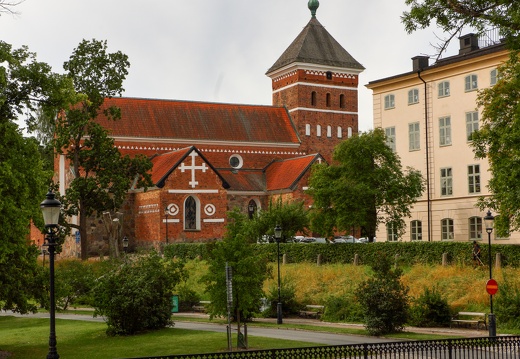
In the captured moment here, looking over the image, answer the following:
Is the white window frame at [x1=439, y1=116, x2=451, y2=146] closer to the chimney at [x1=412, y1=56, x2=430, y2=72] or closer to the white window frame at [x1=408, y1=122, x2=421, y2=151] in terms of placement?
the white window frame at [x1=408, y1=122, x2=421, y2=151]

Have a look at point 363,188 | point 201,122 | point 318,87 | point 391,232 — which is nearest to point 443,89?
point 363,188

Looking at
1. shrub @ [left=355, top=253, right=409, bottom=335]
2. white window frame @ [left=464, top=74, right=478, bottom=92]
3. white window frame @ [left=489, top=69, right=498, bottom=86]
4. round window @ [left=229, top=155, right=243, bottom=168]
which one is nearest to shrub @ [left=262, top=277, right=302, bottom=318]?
shrub @ [left=355, top=253, right=409, bottom=335]

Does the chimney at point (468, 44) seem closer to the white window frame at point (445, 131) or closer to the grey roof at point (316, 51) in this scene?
the white window frame at point (445, 131)

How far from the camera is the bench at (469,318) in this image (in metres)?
29.9

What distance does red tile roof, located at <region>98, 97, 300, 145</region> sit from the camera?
244 ft

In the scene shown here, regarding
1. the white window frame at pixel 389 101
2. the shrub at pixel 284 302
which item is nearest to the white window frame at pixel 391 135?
the white window frame at pixel 389 101

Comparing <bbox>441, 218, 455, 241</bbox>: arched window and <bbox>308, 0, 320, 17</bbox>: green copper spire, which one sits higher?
<bbox>308, 0, 320, 17</bbox>: green copper spire

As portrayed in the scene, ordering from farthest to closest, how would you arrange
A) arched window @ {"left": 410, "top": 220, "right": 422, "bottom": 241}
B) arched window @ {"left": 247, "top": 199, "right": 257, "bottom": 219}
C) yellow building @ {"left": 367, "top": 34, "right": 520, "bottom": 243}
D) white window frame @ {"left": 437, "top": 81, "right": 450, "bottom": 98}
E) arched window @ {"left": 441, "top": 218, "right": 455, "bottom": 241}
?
arched window @ {"left": 247, "top": 199, "right": 257, "bottom": 219} → arched window @ {"left": 410, "top": 220, "right": 422, "bottom": 241} → white window frame @ {"left": 437, "top": 81, "right": 450, "bottom": 98} → arched window @ {"left": 441, "top": 218, "right": 455, "bottom": 241} → yellow building @ {"left": 367, "top": 34, "right": 520, "bottom": 243}

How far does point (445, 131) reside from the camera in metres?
50.8

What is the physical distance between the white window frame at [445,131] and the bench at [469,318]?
68.2ft

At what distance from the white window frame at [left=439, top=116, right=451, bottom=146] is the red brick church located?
66.7 ft

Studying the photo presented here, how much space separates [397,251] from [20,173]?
22698mm

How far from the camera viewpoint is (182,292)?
39.9 meters

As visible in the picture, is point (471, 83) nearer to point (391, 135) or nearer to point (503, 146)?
point (391, 135)
